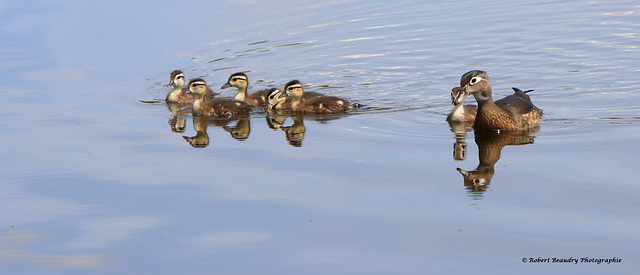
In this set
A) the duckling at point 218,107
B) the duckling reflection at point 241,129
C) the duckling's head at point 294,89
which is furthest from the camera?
the duckling's head at point 294,89

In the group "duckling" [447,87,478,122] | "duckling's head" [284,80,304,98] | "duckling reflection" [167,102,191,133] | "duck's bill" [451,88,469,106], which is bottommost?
"duckling reflection" [167,102,191,133]

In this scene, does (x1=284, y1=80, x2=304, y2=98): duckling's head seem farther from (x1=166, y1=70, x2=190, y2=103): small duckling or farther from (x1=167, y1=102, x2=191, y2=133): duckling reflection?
(x1=166, y1=70, x2=190, y2=103): small duckling

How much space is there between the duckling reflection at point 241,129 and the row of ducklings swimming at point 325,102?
62cm

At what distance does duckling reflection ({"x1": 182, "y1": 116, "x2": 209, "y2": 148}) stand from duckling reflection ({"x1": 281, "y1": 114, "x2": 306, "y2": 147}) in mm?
896

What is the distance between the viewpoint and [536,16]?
18375 mm

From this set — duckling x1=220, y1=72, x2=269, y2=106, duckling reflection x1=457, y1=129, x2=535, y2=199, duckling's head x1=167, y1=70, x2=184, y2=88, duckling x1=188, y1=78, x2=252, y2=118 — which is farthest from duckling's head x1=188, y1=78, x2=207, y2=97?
duckling reflection x1=457, y1=129, x2=535, y2=199

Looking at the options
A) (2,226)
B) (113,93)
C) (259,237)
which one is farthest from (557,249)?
(113,93)

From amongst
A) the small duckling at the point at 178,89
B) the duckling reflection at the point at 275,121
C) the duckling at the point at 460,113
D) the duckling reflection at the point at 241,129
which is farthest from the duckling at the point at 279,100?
the duckling at the point at 460,113

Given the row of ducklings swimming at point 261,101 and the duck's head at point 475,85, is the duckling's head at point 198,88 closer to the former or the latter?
the row of ducklings swimming at point 261,101

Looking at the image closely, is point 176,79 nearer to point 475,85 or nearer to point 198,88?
point 198,88

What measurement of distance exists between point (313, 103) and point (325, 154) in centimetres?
325

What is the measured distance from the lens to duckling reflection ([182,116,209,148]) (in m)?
9.94

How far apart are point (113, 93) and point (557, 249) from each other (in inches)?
346

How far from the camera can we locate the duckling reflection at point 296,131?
9.86 meters
